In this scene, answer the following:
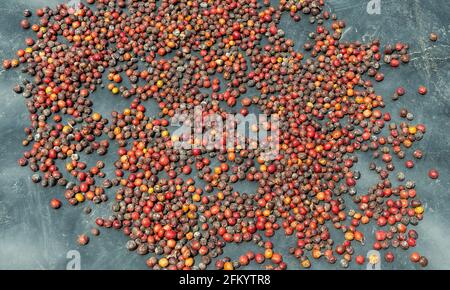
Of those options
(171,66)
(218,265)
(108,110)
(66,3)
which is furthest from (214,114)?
Result: (66,3)

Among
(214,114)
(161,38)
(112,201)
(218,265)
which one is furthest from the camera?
(161,38)

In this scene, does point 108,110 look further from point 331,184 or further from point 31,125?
point 331,184
